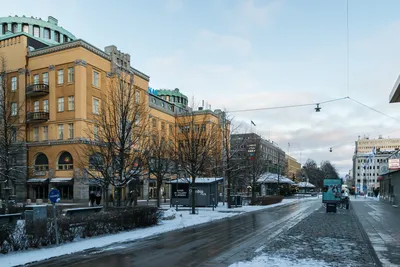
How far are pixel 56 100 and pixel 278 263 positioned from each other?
4304 centimetres

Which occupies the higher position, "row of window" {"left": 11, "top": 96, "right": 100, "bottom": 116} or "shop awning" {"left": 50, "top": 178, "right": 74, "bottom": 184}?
"row of window" {"left": 11, "top": 96, "right": 100, "bottom": 116}

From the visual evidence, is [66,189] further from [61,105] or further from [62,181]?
[61,105]

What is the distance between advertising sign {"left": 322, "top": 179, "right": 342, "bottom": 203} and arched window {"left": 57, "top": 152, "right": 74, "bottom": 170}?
29286mm

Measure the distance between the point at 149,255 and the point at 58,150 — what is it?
38.2 m

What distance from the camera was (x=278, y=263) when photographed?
30.9ft

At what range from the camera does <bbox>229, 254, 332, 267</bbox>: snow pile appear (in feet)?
30.1

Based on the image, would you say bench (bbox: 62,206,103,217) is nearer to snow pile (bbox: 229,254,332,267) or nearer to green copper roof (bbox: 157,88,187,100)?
snow pile (bbox: 229,254,332,267)

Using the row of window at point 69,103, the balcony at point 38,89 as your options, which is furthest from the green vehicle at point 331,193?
the balcony at point 38,89

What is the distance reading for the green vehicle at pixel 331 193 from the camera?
28.2 m

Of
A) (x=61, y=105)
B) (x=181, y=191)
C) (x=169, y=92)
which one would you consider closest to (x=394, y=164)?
(x=181, y=191)

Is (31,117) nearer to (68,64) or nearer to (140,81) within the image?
(68,64)

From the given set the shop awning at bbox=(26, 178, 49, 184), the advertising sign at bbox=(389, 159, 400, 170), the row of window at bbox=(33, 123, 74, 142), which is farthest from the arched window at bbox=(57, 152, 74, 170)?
the advertising sign at bbox=(389, 159, 400, 170)

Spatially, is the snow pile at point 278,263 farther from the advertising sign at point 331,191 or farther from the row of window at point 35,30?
the row of window at point 35,30

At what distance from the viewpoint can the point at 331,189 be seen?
2992cm
